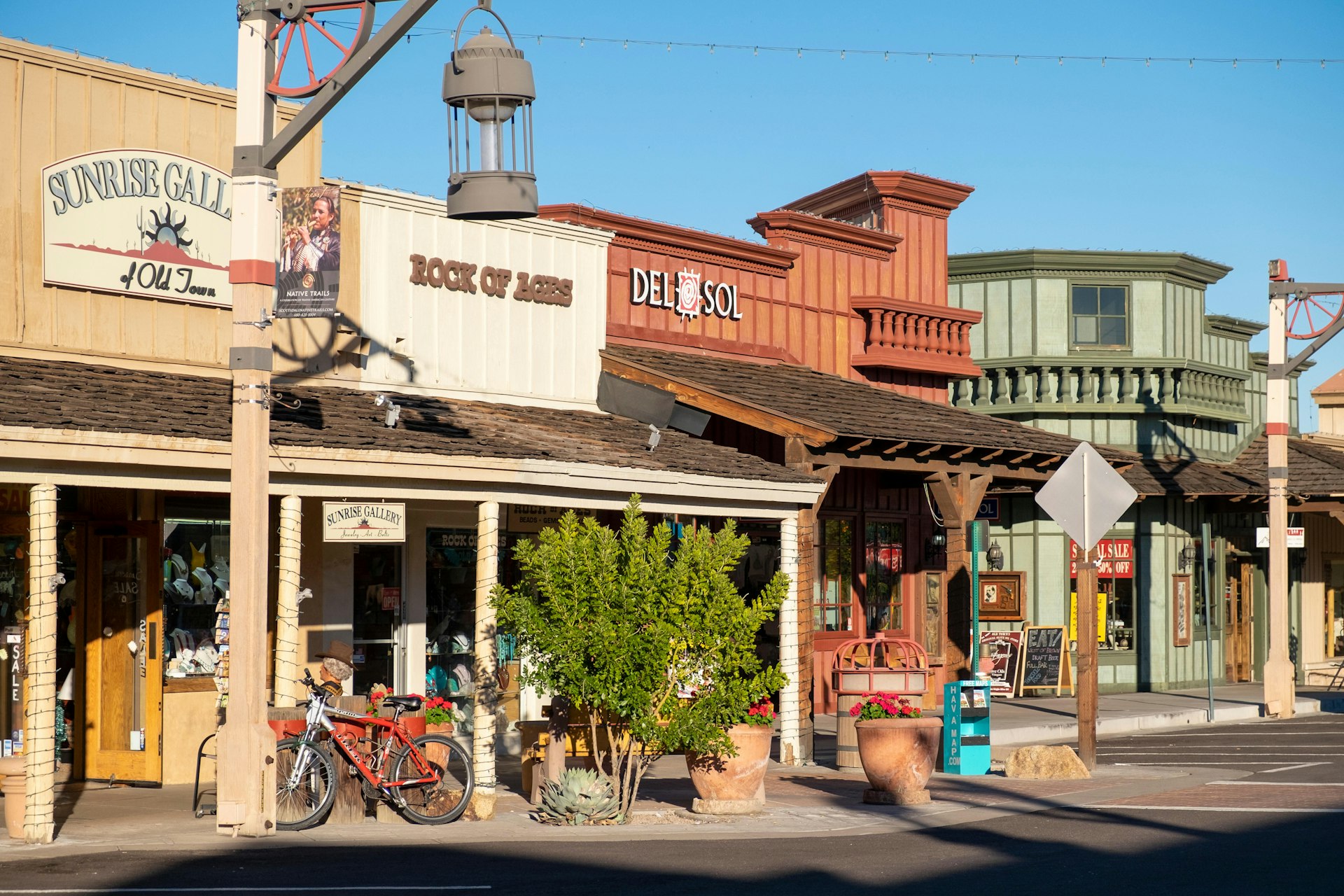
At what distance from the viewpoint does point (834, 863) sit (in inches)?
412

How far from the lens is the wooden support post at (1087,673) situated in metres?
15.8

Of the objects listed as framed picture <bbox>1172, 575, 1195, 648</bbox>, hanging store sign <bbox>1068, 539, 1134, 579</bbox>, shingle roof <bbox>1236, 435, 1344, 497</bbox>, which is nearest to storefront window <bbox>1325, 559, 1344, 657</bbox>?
shingle roof <bbox>1236, 435, 1344, 497</bbox>

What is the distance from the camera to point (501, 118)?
11.3 metres

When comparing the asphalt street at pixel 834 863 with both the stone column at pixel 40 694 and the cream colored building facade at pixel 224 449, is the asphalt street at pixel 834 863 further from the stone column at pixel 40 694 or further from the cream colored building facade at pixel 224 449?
the cream colored building facade at pixel 224 449

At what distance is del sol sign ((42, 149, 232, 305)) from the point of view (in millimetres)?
13961

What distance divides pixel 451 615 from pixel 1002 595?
11611mm

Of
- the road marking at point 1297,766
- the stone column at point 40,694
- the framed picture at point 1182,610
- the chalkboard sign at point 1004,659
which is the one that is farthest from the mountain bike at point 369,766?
the framed picture at point 1182,610

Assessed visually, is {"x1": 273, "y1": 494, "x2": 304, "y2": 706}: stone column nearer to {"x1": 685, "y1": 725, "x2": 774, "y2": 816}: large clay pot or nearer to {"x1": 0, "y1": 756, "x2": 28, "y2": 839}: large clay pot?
{"x1": 0, "y1": 756, "x2": 28, "y2": 839}: large clay pot

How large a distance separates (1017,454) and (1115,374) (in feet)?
27.3

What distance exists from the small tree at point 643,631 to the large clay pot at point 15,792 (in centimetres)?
360

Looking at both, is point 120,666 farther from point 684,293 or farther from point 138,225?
point 684,293

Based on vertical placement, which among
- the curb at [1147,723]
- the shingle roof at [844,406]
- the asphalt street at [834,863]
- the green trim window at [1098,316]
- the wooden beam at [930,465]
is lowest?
the curb at [1147,723]

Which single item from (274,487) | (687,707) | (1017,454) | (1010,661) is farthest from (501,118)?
(1010,661)

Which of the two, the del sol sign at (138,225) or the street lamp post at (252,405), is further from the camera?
the del sol sign at (138,225)
